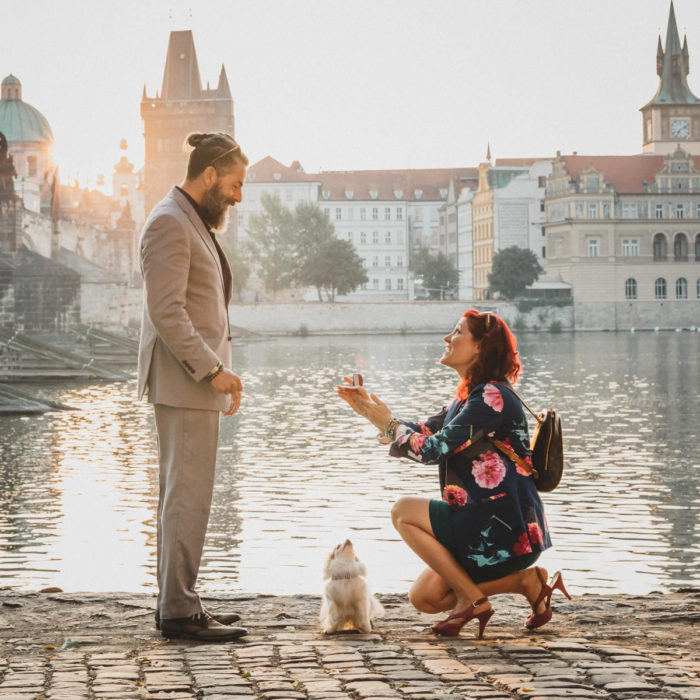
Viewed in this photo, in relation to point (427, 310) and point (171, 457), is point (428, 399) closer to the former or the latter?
point (171, 457)

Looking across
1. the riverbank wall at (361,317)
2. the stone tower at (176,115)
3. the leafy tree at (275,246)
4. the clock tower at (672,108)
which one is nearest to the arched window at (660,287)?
the riverbank wall at (361,317)

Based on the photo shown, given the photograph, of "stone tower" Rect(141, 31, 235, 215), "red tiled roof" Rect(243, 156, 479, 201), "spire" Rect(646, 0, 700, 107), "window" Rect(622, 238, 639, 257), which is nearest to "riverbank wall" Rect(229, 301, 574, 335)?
"window" Rect(622, 238, 639, 257)

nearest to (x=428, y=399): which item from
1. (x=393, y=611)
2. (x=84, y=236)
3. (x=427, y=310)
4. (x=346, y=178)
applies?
(x=393, y=611)

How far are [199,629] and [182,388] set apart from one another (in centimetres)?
87

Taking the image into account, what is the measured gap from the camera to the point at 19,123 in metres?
96.6

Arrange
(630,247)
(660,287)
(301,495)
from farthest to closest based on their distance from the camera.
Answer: (660,287) < (630,247) < (301,495)

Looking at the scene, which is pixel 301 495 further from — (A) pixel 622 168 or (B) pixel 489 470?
(A) pixel 622 168

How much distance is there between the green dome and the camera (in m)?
95.9

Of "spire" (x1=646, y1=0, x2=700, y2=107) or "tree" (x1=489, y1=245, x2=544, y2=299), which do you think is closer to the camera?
"tree" (x1=489, y1=245, x2=544, y2=299)

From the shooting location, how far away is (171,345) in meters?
4.84

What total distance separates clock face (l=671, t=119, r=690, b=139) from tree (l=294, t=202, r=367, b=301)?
30.9m

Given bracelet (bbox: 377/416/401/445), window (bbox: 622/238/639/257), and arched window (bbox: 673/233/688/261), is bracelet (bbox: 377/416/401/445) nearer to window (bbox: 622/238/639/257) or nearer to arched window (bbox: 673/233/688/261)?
window (bbox: 622/238/639/257)

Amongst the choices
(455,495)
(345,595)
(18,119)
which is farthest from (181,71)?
(345,595)

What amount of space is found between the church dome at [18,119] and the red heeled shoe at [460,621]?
94.7 metres
